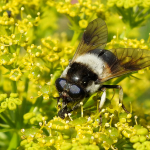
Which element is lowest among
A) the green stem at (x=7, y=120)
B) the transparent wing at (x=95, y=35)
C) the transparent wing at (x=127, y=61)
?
the green stem at (x=7, y=120)

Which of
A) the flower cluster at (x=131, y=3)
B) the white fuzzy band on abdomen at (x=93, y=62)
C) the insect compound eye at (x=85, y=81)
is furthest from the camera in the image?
the flower cluster at (x=131, y=3)

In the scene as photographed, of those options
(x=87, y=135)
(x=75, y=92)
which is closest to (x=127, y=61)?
(x=75, y=92)

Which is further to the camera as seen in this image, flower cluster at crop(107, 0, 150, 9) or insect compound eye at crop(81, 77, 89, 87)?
flower cluster at crop(107, 0, 150, 9)

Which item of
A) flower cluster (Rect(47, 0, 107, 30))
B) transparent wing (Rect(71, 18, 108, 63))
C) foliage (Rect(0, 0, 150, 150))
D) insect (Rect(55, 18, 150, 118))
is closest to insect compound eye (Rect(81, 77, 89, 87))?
insect (Rect(55, 18, 150, 118))


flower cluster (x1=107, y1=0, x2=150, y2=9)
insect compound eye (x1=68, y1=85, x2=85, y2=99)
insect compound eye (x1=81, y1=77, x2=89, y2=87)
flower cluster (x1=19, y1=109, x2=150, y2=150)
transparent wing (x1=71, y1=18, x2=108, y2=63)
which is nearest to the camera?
flower cluster (x1=19, y1=109, x2=150, y2=150)

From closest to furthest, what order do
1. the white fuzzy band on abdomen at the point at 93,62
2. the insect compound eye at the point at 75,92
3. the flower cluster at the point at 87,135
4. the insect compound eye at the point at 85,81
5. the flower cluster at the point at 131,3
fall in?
the flower cluster at the point at 87,135
the insect compound eye at the point at 75,92
the insect compound eye at the point at 85,81
the white fuzzy band on abdomen at the point at 93,62
the flower cluster at the point at 131,3

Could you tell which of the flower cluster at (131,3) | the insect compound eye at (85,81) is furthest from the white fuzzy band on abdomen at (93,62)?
the flower cluster at (131,3)

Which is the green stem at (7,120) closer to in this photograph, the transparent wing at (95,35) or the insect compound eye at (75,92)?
the insect compound eye at (75,92)

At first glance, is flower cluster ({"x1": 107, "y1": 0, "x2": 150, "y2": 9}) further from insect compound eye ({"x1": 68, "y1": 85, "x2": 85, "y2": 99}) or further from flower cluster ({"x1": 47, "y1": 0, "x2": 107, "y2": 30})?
insect compound eye ({"x1": 68, "y1": 85, "x2": 85, "y2": 99})

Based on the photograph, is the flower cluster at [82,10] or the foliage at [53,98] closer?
the foliage at [53,98]

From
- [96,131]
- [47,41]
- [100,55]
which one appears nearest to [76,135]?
[96,131]

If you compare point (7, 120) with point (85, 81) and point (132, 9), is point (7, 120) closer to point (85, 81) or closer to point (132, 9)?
point (85, 81)
